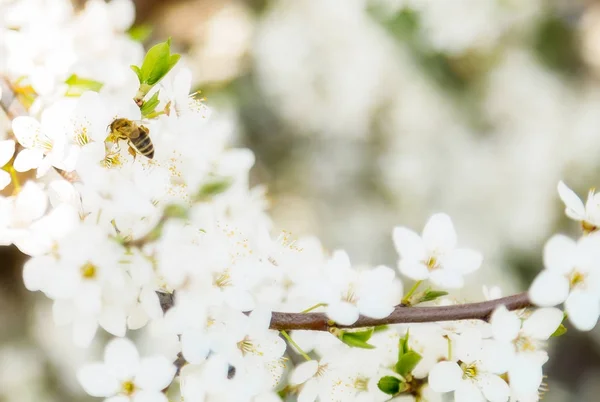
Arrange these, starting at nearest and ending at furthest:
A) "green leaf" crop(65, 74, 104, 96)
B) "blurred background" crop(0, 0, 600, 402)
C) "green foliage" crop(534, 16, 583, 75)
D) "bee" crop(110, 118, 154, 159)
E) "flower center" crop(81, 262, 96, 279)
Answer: "flower center" crop(81, 262, 96, 279), "bee" crop(110, 118, 154, 159), "green leaf" crop(65, 74, 104, 96), "blurred background" crop(0, 0, 600, 402), "green foliage" crop(534, 16, 583, 75)

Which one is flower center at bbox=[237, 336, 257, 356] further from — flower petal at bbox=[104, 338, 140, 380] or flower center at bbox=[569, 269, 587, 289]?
flower center at bbox=[569, 269, 587, 289]

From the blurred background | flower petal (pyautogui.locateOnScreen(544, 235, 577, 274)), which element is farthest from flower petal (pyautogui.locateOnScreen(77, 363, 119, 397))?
the blurred background

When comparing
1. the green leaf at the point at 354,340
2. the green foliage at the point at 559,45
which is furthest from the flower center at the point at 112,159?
the green foliage at the point at 559,45

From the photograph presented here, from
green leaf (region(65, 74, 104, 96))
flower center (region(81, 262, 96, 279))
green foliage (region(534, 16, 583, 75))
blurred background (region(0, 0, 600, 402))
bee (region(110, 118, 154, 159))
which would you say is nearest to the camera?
flower center (region(81, 262, 96, 279))

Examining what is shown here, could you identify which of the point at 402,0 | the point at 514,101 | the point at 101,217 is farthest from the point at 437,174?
the point at 101,217

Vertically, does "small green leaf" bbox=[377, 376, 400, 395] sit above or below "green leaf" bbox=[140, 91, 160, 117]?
below

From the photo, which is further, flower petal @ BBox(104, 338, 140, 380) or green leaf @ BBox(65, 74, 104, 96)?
green leaf @ BBox(65, 74, 104, 96)

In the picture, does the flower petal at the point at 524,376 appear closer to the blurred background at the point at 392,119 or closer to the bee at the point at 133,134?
the bee at the point at 133,134

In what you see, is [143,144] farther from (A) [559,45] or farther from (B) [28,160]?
(A) [559,45]
